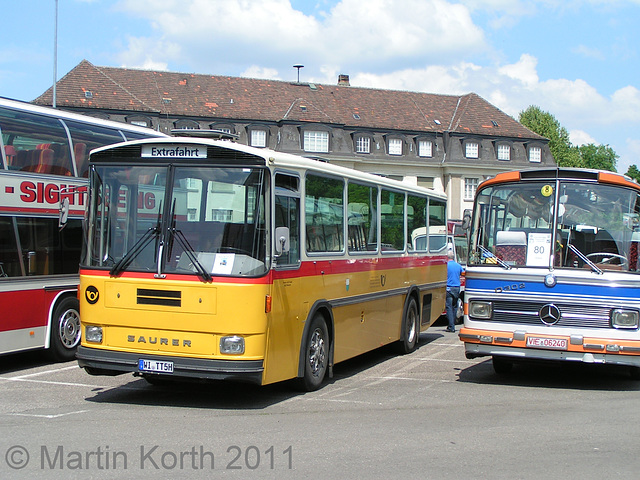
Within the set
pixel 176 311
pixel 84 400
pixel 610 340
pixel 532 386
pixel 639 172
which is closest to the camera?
pixel 176 311

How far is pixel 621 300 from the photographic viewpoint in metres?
10.4

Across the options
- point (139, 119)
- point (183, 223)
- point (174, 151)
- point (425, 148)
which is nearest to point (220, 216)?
point (183, 223)

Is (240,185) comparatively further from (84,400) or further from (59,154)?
(59,154)

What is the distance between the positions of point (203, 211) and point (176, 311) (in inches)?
46.0

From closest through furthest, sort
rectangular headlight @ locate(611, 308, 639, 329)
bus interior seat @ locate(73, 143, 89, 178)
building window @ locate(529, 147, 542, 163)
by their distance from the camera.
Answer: rectangular headlight @ locate(611, 308, 639, 329) → bus interior seat @ locate(73, 143, 89, 178) → building window @ locate(529, 147, 542, 163)

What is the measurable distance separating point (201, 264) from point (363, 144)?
5672cm

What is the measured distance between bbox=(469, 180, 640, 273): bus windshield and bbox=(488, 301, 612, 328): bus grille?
0.54m

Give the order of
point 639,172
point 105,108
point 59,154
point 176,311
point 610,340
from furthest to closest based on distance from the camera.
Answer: point 639,172 → point 105,108 → point 59,154 → point 610,340 → point 176,311

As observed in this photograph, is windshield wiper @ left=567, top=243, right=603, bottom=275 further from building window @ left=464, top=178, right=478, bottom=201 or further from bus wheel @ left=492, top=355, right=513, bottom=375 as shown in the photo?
building window @ left=464, top=178, right=478, bottom=201

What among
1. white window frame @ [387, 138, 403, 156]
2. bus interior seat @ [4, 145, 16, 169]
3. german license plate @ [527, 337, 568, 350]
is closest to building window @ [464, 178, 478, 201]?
white window frame @ [387, 138, 403, 156]

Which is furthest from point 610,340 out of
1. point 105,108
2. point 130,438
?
point 105,108

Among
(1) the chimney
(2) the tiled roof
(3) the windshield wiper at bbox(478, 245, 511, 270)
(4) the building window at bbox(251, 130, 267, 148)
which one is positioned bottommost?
(3) the windshield wiper at bbox(478, 245, 511, 270)

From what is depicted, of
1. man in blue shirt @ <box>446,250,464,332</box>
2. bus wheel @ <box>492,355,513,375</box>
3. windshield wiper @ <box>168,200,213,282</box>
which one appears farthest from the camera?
man in blue shirt @ <box>446,250,464,332</box>

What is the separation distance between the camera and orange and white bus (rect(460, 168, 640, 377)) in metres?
10.5
